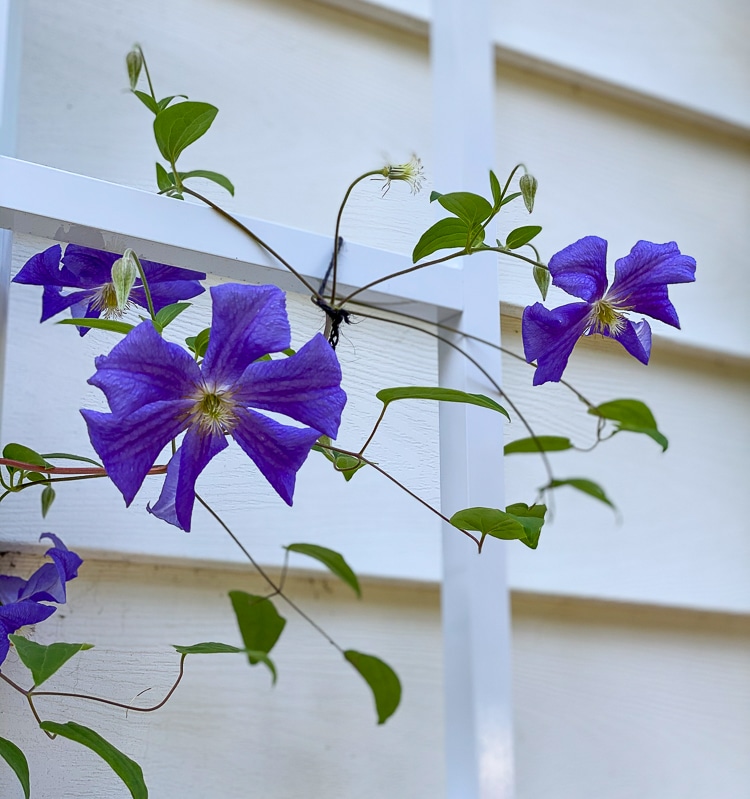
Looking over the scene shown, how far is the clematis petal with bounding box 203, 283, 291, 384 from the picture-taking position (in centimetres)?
50

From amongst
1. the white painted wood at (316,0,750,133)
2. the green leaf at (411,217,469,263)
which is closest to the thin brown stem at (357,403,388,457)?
the green leaf at (411,217,469,263)

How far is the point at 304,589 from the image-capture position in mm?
879

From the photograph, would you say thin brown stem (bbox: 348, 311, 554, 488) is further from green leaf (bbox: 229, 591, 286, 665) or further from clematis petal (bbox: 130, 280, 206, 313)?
green leaf (bbox: 229, 591, 286, 665)

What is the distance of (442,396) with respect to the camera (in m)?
0.58

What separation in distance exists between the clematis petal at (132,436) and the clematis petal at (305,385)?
0.13 ft

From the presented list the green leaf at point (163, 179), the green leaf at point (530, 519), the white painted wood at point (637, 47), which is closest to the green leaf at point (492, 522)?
the green leaf at point (530, 519)

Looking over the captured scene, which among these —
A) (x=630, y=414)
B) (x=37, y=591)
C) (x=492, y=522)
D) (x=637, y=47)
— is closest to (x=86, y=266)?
(x=37, y=591)

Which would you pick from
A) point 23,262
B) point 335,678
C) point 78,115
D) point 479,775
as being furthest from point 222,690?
point 78,115

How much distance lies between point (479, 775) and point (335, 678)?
169mm

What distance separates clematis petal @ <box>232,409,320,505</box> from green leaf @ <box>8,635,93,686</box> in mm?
139

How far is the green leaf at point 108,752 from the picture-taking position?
0.53 m

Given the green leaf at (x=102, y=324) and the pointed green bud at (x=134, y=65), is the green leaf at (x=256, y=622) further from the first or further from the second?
the pointed green bud at (x=134, y=65)

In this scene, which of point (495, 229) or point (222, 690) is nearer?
point (495, 229)

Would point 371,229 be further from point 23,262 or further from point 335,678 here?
point 335,678
